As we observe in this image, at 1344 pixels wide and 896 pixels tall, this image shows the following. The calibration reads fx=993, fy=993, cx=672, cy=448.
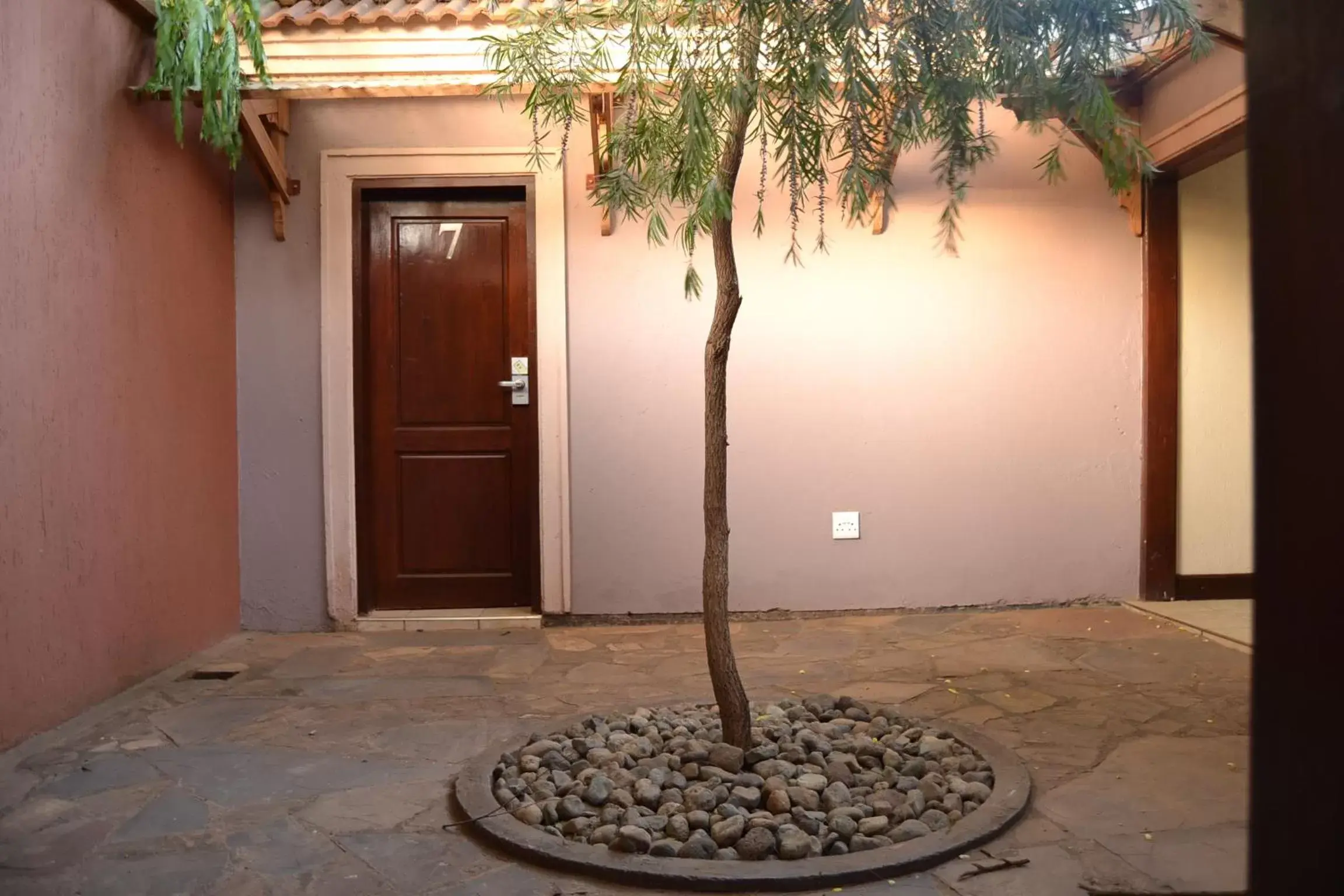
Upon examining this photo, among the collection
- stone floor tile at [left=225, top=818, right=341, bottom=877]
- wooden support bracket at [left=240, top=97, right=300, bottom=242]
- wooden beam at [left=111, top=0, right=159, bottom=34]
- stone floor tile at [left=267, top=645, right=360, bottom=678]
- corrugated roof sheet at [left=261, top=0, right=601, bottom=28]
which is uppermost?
corrugated roof sheet at [left=261, top=0, right=601, bottom=28]

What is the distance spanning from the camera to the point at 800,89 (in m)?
2.26

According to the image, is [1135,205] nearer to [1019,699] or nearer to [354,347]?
[1019,699]

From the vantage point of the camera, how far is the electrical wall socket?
4973mm

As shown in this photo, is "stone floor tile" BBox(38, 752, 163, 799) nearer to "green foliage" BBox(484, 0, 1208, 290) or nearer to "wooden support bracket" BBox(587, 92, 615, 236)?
"green foliage" BBox(484, 0, 1208, 290)

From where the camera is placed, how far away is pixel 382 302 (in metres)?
4.98

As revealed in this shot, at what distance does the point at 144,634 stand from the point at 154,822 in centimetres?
163

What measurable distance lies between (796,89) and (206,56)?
2.71 m

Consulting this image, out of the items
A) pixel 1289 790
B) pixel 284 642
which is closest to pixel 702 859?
pixel 1289 790

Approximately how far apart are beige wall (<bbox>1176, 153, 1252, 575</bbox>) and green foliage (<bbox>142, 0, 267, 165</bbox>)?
4.52 meters

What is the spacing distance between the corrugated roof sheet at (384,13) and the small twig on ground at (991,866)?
149 inches

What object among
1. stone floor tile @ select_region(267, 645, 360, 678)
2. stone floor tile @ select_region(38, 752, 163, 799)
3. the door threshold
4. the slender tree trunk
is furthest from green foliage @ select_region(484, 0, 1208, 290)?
the door threshold

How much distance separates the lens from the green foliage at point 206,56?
3.82 metres

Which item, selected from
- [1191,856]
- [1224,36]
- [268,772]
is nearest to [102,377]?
[268,772]

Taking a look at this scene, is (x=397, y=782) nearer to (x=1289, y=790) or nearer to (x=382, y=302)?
(x=1289, y=790)
